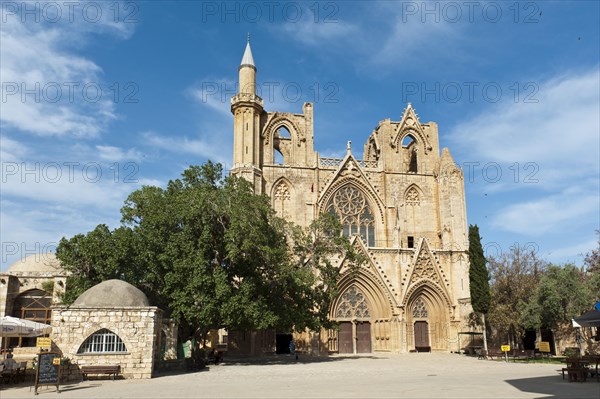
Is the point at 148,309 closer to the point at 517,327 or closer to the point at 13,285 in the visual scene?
the point at 13,285

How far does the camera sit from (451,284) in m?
38.6

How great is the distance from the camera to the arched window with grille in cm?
1900

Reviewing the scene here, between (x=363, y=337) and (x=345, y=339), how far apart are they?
141cm

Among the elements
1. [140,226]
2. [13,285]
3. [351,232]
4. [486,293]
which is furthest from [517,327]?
[13,285]

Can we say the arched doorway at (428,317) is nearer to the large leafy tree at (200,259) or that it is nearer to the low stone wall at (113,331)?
the large leafy tree at (200,259)

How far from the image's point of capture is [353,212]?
1646 inches

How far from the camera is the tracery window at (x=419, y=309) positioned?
38281 mm

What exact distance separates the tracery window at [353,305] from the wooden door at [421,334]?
3.93 meters

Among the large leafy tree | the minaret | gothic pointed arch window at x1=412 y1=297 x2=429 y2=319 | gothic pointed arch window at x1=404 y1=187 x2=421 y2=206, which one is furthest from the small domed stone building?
gothic pointed arch window at x1=404 y1=187 x2=421 y2=206

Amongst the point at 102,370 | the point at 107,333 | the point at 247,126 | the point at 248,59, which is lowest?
the point at 102,370

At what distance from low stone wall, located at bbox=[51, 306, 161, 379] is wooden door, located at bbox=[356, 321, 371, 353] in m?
21.0

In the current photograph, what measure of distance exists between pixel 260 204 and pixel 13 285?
21160 mm

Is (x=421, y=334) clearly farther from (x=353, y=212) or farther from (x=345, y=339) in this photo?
(x=353, y=212)

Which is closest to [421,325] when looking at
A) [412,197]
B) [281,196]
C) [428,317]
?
[428,317]
